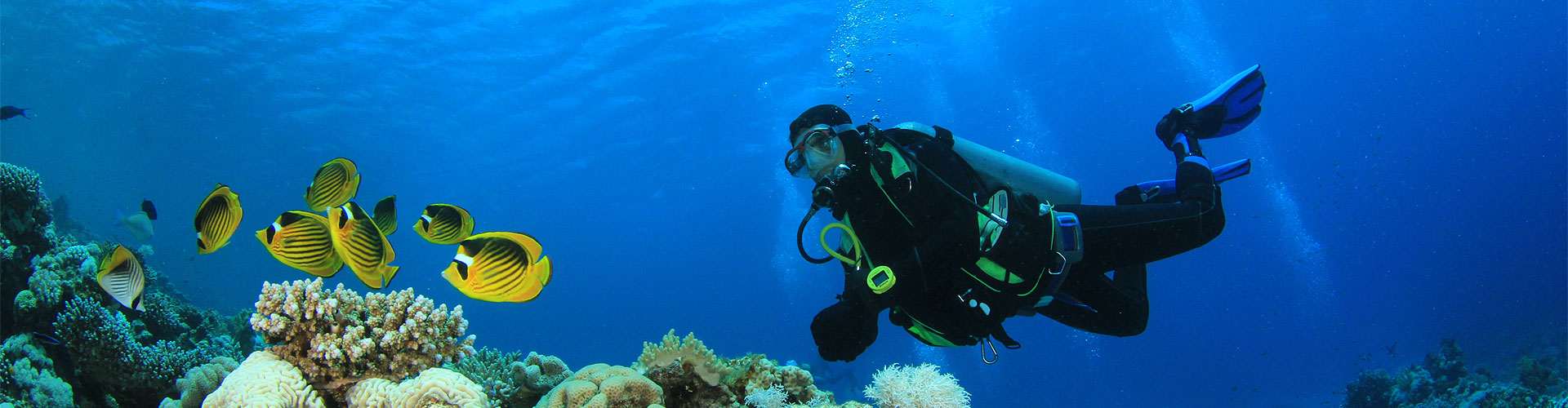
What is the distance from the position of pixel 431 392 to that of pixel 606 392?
75 centimetres

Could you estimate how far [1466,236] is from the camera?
66438mm

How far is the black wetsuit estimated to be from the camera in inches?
154

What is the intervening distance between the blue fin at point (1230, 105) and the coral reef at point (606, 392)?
4.74 meters

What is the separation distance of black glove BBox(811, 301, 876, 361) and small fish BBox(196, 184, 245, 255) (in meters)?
3.06

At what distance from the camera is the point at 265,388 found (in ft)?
9.45

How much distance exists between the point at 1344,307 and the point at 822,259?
307ft

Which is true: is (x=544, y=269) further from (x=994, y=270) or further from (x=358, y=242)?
(x=994, y=270)

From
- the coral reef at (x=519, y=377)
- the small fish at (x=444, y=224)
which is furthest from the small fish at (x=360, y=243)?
the coral reef at (x=519, y=377)

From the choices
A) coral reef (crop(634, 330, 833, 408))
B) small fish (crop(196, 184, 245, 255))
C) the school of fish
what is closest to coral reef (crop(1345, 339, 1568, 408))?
coral reef (crop(634, 330, 833, 408))

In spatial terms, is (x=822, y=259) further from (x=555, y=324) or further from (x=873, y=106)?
(x=555, y=324)

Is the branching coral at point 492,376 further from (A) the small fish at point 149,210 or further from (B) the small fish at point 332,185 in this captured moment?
(A) the small fish at point 149,210

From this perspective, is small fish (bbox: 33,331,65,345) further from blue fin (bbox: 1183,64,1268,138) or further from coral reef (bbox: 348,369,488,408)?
blue fin (bbox: 1183,64,1268,138)

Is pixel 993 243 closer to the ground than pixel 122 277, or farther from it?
farther from it

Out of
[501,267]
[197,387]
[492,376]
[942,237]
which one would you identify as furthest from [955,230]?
[197,387]
